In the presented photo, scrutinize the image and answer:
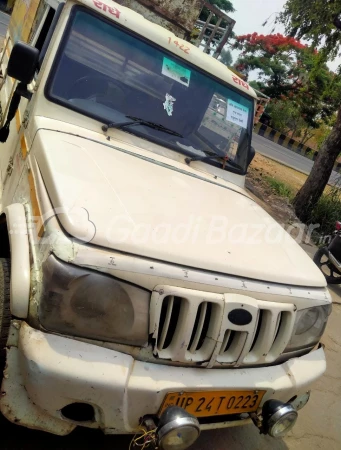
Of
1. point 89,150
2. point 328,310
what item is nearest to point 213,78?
point 89,150

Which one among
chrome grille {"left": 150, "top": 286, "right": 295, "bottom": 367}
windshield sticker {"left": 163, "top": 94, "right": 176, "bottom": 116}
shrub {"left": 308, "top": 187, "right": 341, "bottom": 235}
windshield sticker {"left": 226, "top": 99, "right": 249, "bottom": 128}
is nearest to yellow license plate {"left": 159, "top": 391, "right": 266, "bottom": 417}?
chrome grille {"left": 150, "top": 286, "right": 295, "bottom": 367}

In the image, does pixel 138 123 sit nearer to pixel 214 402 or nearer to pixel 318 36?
pixel 214 402

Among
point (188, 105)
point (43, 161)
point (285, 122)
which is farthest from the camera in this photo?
point (285, 122)

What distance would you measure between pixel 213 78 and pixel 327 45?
676 centimetres

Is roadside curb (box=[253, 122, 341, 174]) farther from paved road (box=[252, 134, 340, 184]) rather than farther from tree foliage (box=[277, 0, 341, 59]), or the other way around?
tree foliage (box=[277, 0, 341, 59])

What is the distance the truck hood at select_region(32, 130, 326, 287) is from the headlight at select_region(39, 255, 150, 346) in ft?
0.46

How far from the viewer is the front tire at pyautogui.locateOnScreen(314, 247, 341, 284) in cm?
587

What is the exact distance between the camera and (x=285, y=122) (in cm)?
3259

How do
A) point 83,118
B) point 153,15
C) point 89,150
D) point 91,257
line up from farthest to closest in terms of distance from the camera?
point 153,15 → point 83,118 → point 89,150 → point 91,257

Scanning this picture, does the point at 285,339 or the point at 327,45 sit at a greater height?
the point at 327,45

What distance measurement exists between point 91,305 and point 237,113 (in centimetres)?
213

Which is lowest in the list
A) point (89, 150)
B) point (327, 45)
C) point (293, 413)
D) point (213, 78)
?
point (293, 413)

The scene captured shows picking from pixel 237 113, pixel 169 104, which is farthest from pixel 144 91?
pixel 237 113

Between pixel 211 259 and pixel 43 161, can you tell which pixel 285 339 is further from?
pixel 43 161
